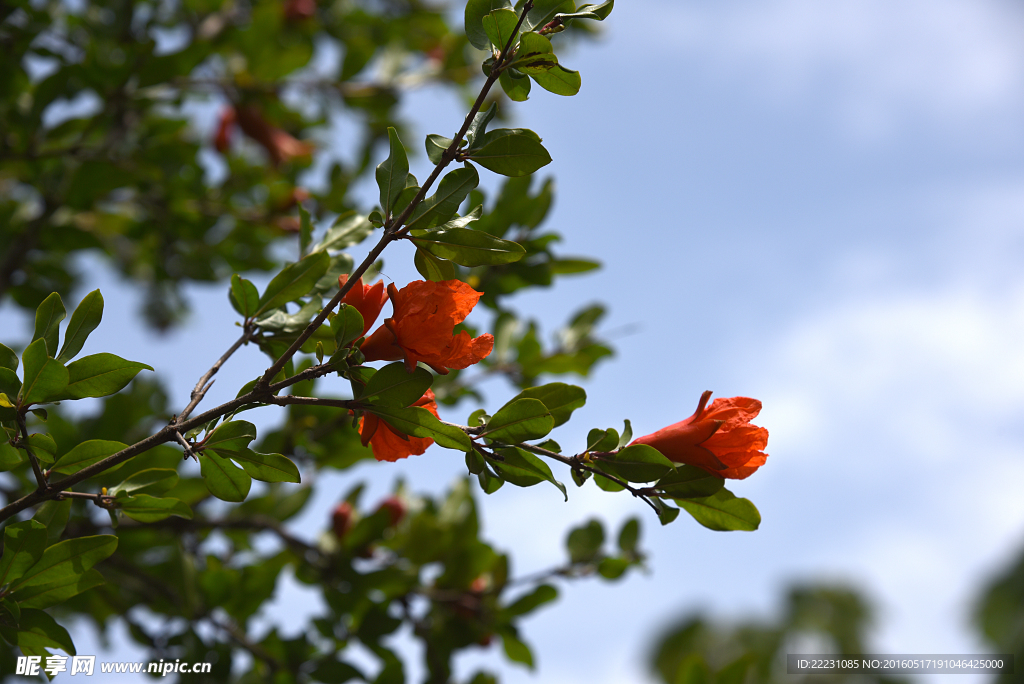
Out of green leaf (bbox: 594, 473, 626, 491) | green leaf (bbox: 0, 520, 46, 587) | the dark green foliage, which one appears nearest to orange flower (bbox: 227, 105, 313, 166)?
green leaf (bbox: 0, 520, 46, 587)

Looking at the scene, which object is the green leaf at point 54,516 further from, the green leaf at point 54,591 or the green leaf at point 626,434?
the green leaf at point 626,434

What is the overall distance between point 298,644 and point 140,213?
1844mm

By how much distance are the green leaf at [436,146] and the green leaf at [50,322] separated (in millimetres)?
560

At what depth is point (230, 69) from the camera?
114 inches

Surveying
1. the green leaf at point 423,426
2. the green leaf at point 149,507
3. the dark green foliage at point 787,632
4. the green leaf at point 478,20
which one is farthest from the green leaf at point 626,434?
the dark green foliage at point 787,632

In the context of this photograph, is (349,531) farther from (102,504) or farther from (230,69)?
(230,69)

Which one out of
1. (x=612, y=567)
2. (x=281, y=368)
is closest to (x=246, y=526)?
(x=612, y=567)

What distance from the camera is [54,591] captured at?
103 cm

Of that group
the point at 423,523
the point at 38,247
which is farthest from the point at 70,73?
the point at 423,523

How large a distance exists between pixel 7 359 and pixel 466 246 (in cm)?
67

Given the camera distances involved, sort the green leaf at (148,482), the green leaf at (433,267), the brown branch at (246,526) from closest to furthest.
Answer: the green leaf at (433,267)
the green leaf at (148,482)
the brown branch at (246,526)

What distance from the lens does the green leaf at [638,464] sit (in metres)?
0.91

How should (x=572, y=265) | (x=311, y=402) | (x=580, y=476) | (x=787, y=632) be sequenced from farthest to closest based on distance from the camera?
(x=787, y=632) < (x=572, y=265) < (x=580, y=476) < (x=311, y=402)

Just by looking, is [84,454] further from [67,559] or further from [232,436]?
[232,436]
